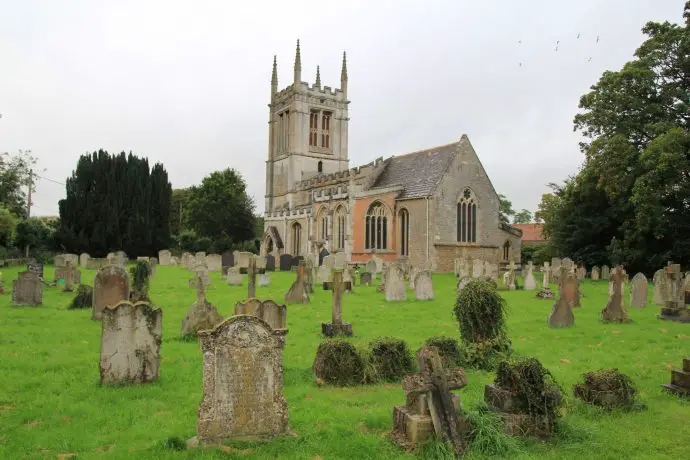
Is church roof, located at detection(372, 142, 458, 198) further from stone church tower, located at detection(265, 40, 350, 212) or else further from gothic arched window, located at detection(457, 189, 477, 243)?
stone church tower, located at detection(265, 40, 350, 212)

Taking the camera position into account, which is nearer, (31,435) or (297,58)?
(31,435)

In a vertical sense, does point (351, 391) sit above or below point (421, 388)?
below

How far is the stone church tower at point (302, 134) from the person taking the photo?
183 feet

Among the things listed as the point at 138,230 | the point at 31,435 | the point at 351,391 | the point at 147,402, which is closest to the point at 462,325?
the point at 351,391

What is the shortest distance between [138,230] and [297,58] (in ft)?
87.5

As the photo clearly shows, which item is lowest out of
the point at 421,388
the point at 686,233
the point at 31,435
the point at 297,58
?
the point at 31,435

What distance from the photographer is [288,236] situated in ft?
149

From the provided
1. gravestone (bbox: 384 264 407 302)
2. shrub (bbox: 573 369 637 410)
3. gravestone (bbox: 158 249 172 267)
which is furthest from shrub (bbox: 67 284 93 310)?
gravestone (bbox: 158 249 172 267)

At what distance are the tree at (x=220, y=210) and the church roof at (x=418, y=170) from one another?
21.2 meters

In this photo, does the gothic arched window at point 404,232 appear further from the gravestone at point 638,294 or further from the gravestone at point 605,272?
the gravestone at point 638,294

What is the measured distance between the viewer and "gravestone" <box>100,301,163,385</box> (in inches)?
253

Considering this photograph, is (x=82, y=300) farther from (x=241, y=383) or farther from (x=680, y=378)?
(x=680, y=378)

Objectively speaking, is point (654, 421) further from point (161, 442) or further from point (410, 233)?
point (410, 233)

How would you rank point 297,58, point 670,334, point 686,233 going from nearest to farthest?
point 670,334, point 686,233, point 297,58
